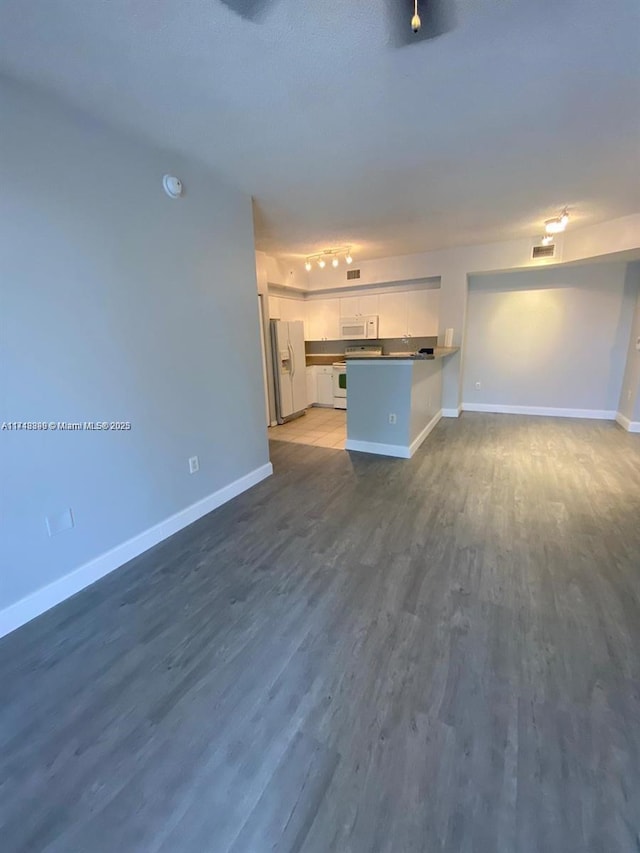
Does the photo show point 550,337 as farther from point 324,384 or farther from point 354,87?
point 354,87

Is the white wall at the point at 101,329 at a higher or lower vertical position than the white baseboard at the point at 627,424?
higher

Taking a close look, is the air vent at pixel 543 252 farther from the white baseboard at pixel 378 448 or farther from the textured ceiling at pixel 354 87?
the white baseboard at pixel 378 448

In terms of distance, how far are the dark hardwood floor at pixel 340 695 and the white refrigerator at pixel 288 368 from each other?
3261mm

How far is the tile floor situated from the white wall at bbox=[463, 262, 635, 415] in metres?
2.39

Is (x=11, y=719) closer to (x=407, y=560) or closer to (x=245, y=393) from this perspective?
(x=407, y=560)

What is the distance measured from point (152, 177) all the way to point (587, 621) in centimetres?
344

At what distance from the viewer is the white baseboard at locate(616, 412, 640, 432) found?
4551mm

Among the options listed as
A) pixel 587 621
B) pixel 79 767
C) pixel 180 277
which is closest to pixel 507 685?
pixel 587 621

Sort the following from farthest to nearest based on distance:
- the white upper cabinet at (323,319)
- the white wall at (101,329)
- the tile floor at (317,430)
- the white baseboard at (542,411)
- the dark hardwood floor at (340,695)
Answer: the white upper cabinet at (323,319), the white baseboard at (542,411), the tile floor at (317,430), the white wall at (101,329), the dark hardwood floor at (340,695)

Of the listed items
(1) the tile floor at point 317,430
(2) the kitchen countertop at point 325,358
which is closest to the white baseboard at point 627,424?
(1) the tile floor at point 317,430

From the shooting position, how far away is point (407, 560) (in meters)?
2.20

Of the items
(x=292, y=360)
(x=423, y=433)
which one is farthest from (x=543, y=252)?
(x=292, y=360)

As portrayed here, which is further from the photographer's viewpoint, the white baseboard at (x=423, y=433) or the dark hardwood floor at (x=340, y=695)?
the white baseboard at (x=423, y=433)

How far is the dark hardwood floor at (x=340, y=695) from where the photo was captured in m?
1.02
